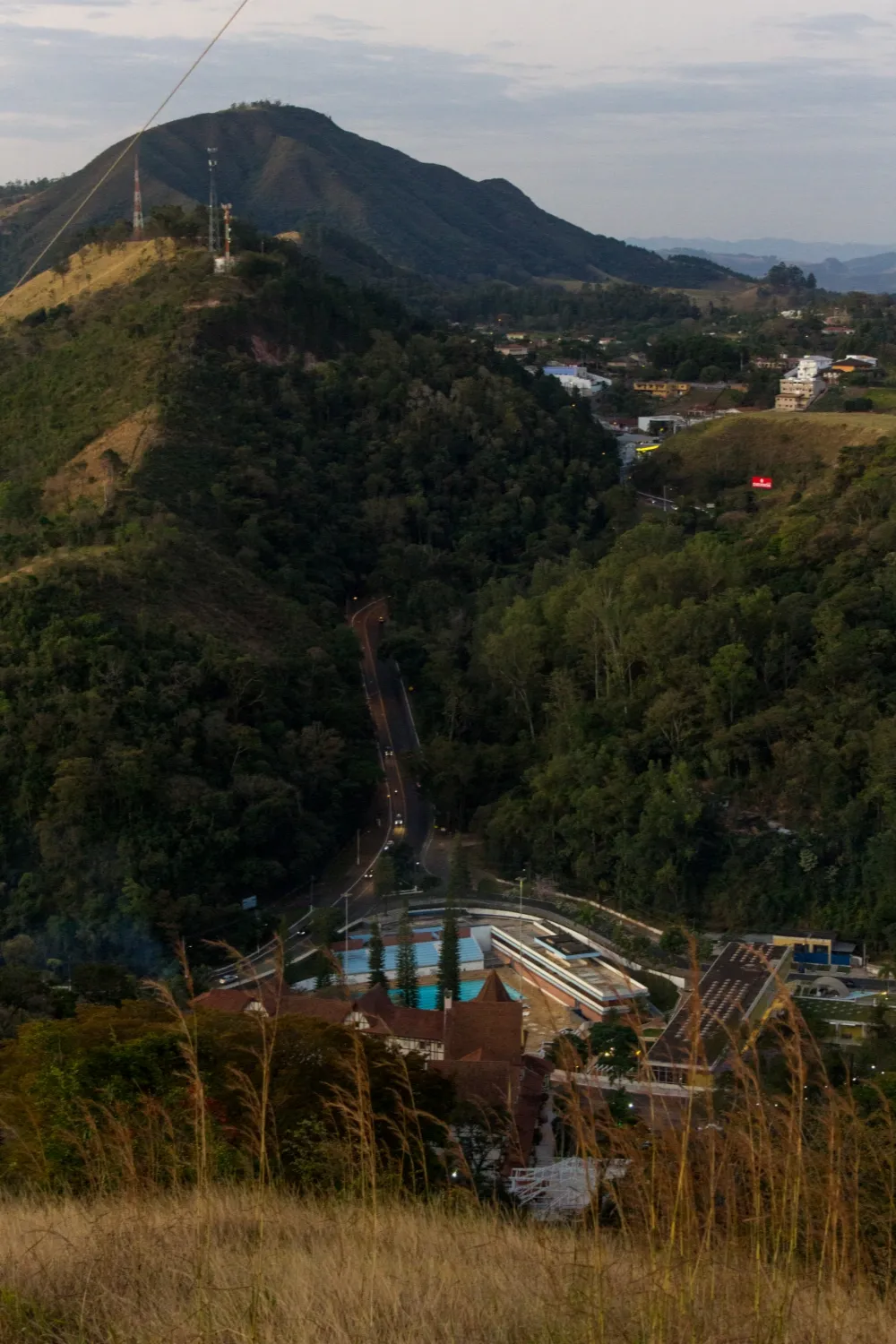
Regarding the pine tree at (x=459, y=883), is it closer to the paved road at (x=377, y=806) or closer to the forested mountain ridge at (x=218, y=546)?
the paved road at (x=377, y=806)

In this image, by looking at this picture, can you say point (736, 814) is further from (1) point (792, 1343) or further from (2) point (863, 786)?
(1) point (792, 1343)

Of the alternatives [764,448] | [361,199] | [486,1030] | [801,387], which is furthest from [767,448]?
[361,199]

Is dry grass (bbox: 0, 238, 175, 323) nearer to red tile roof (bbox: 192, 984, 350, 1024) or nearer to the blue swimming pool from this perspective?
the blue swimming pool

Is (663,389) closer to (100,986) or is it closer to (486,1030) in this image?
(486,1030)

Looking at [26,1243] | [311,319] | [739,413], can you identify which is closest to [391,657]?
[311,319]

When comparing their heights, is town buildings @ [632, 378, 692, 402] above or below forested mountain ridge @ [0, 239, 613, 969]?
above

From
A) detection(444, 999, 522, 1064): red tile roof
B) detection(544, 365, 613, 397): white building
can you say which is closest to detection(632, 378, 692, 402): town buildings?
detection(544, 365, 613, 397): white building
